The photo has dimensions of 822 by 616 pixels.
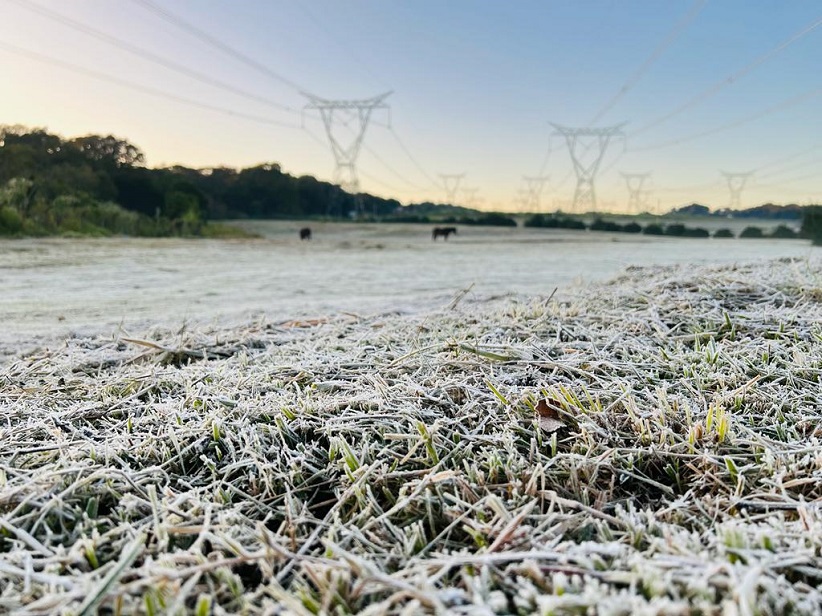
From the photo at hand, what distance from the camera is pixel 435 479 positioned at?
1249 millimetres

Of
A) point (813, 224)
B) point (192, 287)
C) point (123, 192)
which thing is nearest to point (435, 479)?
point (192, 287)

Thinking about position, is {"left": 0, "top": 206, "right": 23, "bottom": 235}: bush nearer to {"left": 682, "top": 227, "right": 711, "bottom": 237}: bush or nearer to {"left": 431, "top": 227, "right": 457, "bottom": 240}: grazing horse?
{"left": 431, "top": 227, "right": 457, "bottom": 240}: grazing horse

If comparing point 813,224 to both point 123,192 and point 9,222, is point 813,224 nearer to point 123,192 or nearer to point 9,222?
point 9,222

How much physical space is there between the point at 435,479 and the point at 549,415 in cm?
48

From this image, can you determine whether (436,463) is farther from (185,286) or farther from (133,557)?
(185,286)

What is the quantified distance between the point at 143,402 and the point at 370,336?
114 centimetres

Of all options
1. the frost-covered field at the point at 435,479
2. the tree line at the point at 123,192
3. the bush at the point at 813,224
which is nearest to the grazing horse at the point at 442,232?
the tree line at the point at 123,192

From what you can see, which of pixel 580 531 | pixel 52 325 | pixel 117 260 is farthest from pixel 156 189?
pixel 580 531

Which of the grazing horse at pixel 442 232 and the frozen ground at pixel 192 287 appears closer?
the frozen ground at pixel 192 287

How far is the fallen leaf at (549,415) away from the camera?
4.92 feet

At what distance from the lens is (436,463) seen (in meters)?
1.35

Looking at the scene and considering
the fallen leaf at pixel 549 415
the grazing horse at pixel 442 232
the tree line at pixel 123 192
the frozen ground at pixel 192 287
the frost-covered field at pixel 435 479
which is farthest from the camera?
the grazing horse at pixel 442 232

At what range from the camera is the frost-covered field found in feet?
2.96

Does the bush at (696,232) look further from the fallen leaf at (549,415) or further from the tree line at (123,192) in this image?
the fallen leaf at (549,415)
